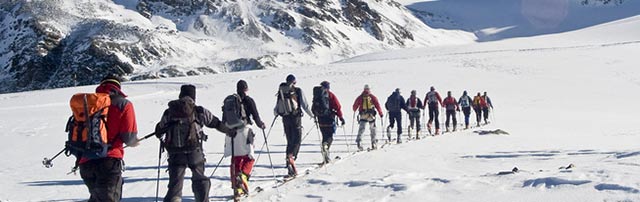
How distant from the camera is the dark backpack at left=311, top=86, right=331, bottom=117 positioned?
1148cm

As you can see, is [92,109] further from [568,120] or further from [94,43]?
[94,43]

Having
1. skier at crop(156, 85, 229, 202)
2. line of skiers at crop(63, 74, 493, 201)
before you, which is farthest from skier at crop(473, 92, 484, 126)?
skier at crop(156, 85, 229, 202)

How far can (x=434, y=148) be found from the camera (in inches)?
548

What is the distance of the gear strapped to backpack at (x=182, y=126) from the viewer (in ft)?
21.3

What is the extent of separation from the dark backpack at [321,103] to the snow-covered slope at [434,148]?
3.37ft

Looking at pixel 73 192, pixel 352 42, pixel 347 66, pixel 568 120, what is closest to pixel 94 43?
pixel 352 42

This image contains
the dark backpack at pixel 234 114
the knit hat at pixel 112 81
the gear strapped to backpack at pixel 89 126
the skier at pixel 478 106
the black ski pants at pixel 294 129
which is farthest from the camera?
the skier at pixel 478 106

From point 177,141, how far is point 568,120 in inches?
918

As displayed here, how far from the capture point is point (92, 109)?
18.1 feet

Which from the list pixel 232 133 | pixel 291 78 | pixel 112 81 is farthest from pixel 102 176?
pixel 291 78

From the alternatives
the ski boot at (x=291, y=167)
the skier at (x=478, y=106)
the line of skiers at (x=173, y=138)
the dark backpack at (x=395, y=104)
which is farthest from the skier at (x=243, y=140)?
the skier at (x=478, y=106)

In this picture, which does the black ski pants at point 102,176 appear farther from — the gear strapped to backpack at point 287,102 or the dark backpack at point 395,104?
the dark backpack at point 395,104

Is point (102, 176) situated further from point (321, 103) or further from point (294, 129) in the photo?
point (321, 103)

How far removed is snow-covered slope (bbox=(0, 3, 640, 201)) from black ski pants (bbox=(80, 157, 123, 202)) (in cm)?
261
